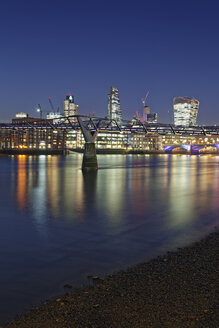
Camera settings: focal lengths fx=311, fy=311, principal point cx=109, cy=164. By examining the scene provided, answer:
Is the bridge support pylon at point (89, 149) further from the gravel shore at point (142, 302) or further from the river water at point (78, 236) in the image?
the gravel shore at point (142, 302)

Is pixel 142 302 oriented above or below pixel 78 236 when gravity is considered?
above

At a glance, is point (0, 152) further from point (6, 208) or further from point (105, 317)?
point (105, 317)

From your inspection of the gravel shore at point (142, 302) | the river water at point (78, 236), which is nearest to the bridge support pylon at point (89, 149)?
the river water at point (78, 236)

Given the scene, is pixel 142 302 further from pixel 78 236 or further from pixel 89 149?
pixel 89 149

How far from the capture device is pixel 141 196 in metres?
29.5

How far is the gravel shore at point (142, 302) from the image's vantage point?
6.02 m

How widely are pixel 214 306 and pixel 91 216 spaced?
1356 cm

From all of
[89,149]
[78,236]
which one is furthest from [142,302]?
[89,149]

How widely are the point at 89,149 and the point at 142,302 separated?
47293 millimetres

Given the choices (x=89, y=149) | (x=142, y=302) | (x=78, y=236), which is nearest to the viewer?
(x=142, y=302)

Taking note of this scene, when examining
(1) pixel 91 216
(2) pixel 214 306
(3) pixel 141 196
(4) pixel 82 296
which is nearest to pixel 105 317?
(4) pixel 82 296

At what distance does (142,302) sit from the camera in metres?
6.81

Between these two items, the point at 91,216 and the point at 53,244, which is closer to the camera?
the point at 53,244

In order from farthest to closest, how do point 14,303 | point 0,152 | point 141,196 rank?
point 0,152 < point 141,196 < point 14,303
